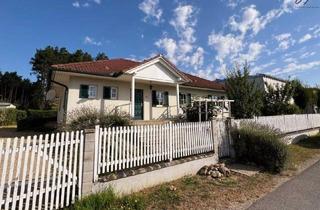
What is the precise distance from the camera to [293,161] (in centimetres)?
945

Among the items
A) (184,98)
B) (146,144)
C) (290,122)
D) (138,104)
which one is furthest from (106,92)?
(290,122)

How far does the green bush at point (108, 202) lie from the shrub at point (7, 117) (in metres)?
28.6

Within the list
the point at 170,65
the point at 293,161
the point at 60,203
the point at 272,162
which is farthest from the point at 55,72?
the point at 293,161

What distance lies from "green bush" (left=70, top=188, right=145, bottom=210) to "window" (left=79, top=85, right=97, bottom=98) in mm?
10350

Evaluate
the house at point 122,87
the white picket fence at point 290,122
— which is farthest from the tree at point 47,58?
the white picket fence at point 290,122

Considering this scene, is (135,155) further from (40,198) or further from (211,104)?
(211,104)

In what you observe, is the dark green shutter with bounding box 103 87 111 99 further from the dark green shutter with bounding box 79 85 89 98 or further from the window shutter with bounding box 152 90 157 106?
the window shutter with bounding box 152 90 157 106

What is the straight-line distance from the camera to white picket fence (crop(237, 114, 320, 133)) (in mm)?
12570

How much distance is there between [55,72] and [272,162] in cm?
1237

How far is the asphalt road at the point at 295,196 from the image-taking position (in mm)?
4848

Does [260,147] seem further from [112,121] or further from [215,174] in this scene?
[112,121]

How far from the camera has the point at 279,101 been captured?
729 inches

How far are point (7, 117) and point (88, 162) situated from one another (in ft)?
94.8

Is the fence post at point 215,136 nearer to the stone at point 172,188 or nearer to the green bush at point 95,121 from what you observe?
the stone at point 172,188
